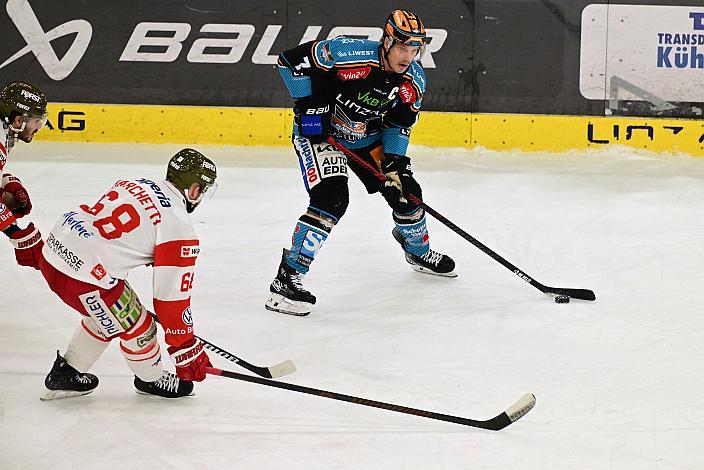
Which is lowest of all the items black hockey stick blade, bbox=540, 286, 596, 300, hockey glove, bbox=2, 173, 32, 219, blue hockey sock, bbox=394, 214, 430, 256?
black hockey stick blade, bbox=540, 286, 596, 300

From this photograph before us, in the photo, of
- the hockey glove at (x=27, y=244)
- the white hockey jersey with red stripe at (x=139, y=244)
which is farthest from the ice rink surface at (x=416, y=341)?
the white hockey jersey with red stripe at (x=139, y=244)

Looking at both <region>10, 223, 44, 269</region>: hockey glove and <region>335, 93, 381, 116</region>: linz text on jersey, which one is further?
<region>335, 93, 381, 116</region>: linz text on jersey

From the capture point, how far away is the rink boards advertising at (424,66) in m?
7.26

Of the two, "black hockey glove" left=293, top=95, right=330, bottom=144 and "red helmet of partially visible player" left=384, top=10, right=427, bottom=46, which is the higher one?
"red helmet of partially visible player" left=384, top=10, right=427, bottom=46

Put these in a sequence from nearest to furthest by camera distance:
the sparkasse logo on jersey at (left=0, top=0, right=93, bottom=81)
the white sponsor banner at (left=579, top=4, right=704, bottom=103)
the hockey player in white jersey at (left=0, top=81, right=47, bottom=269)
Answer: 1. the hockey player in white jersey at (left=0, top=81, right=47, bottom=269)
2. the white sponsor banner at (left=579, top=4, right=704, bottom=103)
3. the sparkasse logo on jersey at (left=0, top=0, right=93, bottom=81)

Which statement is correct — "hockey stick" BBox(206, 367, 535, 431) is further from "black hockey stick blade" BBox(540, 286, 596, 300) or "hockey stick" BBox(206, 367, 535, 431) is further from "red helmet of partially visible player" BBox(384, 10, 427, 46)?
"red helmet of partially visible player" BBox(384, 10, 427, 46)

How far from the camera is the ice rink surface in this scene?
2.63 metres

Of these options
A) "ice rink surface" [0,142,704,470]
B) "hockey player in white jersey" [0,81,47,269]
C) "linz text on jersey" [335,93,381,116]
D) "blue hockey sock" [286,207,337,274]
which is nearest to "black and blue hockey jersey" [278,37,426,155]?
"linz text on jersey" [335,93,381,116]

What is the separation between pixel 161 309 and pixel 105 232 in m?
0.27

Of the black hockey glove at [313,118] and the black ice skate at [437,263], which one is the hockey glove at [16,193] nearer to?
the black hockey glove at [313,118]

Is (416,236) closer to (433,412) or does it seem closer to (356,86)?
(356,86)

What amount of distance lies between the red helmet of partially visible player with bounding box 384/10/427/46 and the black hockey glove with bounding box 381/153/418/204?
0.52 metres

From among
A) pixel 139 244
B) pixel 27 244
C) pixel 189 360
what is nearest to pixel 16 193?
pixel 27 244

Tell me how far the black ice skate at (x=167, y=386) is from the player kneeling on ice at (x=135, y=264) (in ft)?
0.12
